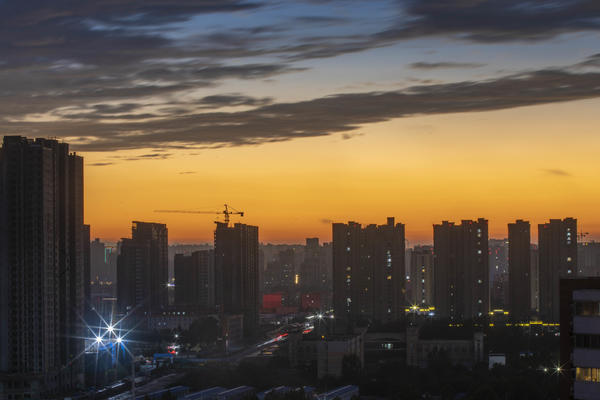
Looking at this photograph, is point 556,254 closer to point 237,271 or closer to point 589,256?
point 237,271

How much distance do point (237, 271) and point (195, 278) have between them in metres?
10.7

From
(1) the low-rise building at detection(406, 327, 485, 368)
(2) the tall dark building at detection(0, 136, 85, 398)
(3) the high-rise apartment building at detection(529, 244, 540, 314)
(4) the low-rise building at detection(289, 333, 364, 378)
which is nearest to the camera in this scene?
(2) the tall dark building at detection(0, 136, 85, 398)

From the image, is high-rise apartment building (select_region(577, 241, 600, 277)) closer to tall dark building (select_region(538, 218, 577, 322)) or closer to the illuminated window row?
tall dark building (select_region(538, 218, 577, 322))

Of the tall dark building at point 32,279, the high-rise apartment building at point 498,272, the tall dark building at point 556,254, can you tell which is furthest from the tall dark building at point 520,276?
the tall dark building at point 32,279

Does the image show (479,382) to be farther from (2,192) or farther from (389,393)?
(2,192)

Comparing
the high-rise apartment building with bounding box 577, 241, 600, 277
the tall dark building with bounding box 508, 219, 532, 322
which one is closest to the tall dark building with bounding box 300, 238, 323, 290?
the high-rise apartment building with bounding box 577, 241, 600, 277

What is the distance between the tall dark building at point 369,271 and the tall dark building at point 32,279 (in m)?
19.8

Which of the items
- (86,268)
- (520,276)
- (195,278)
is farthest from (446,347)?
(195,278)

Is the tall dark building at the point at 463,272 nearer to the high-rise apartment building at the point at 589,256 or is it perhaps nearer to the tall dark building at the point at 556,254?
the tall dark building at the point at 556,254

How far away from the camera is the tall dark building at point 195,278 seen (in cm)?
6100

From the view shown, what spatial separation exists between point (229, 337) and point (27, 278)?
17792 mm

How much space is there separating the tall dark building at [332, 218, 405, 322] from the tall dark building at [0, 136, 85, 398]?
65.0 feet

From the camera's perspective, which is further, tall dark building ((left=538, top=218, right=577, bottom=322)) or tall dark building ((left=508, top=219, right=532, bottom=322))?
tall dark building ((left=508, top=219, right=532, bottom=322))

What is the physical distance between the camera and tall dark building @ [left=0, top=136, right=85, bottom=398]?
2708 centimetres
